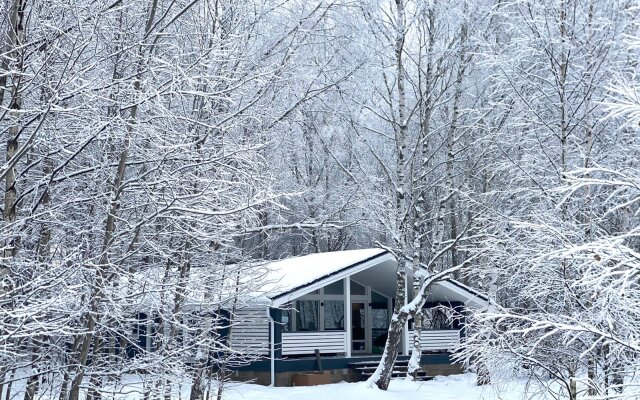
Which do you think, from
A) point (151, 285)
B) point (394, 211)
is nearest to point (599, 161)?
point (394, 211)

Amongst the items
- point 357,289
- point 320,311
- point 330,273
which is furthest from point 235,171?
point 357,289

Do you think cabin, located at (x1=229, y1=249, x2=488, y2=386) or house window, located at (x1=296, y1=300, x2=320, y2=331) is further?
house window, located at (x1=296, y1=300, x2=320, y2=331)

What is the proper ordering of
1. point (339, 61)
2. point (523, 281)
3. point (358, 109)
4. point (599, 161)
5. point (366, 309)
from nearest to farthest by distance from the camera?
point (523, 281) < point (599, 161) < point (339, 61) < point (358, 109) < point (366, 309)

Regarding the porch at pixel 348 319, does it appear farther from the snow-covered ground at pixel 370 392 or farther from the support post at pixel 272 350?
the snow-covered ground at pixel 370 392

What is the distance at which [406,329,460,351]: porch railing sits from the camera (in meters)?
28.1

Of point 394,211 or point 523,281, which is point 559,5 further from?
point 394,211

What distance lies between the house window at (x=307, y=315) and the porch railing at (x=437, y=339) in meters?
3.31

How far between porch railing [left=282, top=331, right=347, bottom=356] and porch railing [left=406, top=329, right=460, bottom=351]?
2934mm

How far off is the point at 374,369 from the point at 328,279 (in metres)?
3.57

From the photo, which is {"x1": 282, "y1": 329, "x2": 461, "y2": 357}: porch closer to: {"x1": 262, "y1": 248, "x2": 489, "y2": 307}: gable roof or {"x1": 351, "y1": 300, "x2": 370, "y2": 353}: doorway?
{"x1": 262, "y1": 248, "x2": 489, "y2": 307}: gable roof

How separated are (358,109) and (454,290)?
7877 mm

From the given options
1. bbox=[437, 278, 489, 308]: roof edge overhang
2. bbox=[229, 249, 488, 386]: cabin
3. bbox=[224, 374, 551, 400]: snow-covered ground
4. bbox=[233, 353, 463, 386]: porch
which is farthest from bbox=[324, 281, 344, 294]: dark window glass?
bbox=[224, 374, 551, 400]: snow-covered ground

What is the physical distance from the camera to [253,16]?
1475 centimetres

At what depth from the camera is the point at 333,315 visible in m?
28.4
